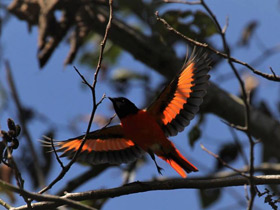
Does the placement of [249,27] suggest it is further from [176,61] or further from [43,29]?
[43,29]

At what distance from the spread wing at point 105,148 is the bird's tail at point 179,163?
432 millimetres

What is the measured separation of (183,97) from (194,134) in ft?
1.67

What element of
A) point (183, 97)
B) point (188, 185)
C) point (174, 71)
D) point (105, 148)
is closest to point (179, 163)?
point (183, 97)

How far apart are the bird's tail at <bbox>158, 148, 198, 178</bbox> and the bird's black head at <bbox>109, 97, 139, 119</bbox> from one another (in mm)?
453

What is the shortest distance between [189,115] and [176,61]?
4.39 ft

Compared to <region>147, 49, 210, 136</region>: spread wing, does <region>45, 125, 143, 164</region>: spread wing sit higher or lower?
lower

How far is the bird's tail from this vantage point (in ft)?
12.4

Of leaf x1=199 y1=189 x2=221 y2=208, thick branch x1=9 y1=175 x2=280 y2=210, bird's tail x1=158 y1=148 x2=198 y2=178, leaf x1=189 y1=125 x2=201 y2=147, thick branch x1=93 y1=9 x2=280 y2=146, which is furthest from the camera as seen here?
leaf x1=199 y1=189 x2=221 y2=208

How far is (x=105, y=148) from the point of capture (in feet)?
14.1

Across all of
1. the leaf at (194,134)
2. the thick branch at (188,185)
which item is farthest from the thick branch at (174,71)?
the thick branch at (188,185)

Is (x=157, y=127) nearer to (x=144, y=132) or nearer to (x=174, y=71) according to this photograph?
(x=144, y=132)

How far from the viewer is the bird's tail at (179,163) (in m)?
3.78

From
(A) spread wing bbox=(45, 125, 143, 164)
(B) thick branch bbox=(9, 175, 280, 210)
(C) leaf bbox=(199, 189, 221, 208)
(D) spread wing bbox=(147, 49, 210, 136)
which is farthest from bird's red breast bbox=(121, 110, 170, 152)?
(C) leaf bbox=(199, 189, 221, 208)

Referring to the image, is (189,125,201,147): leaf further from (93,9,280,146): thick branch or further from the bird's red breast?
(93,9,280,146): thick branch
